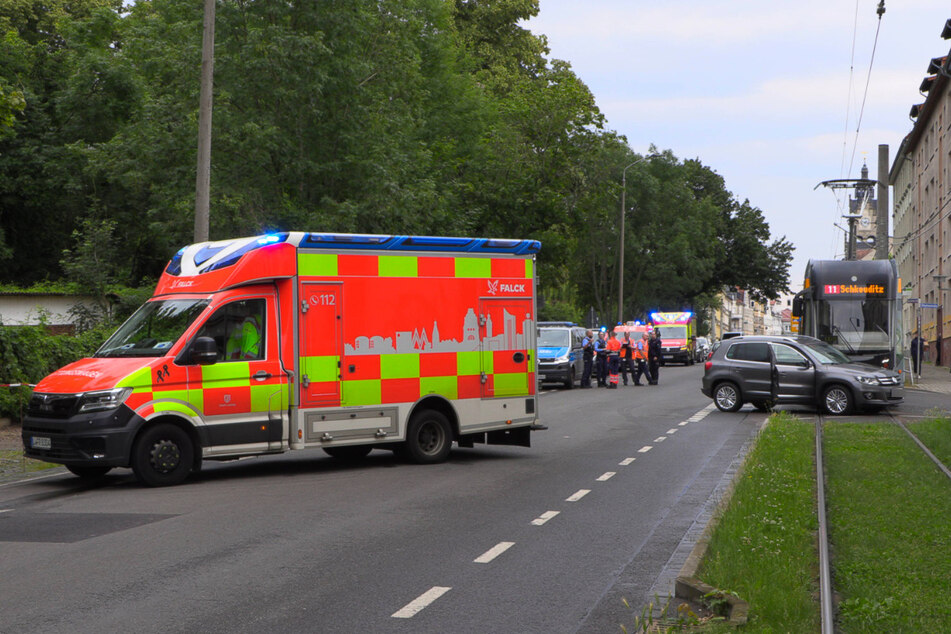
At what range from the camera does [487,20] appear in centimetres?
5147

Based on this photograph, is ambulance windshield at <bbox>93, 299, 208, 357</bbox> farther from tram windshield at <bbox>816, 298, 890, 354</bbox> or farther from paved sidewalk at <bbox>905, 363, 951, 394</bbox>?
paved sidewalk at <bbox>905, 363, 951, 394</bbox>

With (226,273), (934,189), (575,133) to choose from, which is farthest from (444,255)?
(934,189)

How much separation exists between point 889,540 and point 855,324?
18.7m

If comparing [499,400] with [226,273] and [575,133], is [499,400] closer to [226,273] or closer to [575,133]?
[226,273]

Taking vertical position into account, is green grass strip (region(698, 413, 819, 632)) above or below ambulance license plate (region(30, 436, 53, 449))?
below

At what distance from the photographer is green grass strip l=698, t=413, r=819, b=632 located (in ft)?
20.3

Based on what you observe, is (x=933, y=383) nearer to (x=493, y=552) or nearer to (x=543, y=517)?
(x=543, y=517)

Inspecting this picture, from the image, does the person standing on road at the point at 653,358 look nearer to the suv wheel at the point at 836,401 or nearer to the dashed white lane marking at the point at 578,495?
the suv wheel at the point at 836,401

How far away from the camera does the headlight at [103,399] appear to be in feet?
38.3

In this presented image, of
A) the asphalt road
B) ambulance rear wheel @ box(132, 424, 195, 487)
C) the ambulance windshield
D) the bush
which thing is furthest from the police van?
ambulance rear wheel @ box(132, 424, 195, 487)

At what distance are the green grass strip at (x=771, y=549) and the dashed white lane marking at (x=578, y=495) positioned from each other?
1.55 metres

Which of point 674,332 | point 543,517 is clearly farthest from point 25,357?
point 674,332

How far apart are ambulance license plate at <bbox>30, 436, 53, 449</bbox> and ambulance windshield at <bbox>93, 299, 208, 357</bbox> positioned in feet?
3.85

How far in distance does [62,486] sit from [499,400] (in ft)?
17.9
